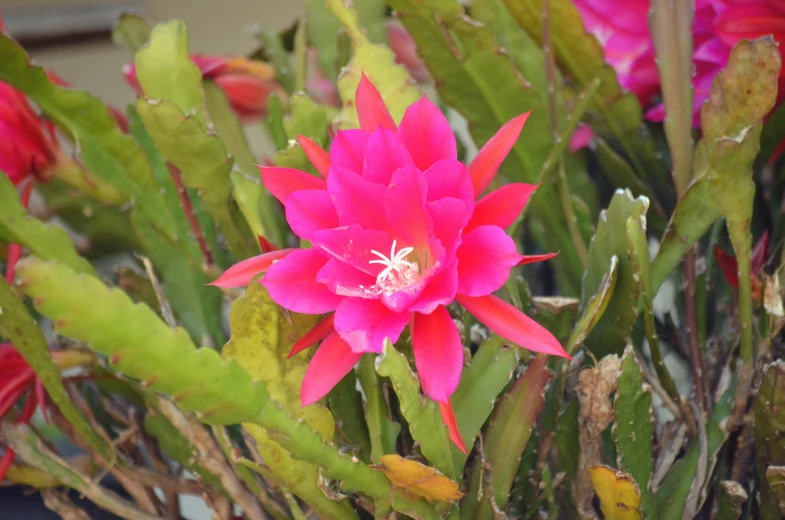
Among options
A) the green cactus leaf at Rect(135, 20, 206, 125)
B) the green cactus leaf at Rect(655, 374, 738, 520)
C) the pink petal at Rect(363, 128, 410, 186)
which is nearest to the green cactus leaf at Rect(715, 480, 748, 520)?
the green cactus leaf at Rect(655, 374, 738, 520)

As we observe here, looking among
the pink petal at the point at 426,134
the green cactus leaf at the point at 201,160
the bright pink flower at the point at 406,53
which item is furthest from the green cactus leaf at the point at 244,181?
the bright pink flower at the point at 406,53

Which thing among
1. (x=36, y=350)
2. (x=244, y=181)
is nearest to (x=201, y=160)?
(x=244, y=181)

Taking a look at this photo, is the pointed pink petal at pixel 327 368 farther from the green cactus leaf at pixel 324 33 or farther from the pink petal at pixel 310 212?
the green cactus leaf at pixel 324 33

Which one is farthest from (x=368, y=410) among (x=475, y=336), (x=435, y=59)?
(x=435, y=59)

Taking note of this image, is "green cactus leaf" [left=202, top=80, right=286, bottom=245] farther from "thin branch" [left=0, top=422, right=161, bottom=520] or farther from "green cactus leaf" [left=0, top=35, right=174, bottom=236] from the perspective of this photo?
"thin branch" [left=0, top=422, right=161, bottom=520]

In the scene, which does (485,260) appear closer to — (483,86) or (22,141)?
(483,86)
